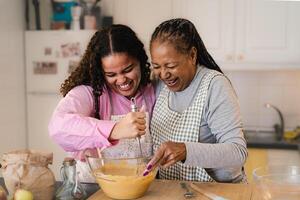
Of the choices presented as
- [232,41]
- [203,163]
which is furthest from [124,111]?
[232,41]

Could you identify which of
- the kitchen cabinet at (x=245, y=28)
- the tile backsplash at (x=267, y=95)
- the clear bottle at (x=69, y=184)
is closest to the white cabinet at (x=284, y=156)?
the tile backsplash at (x=267, y=95)

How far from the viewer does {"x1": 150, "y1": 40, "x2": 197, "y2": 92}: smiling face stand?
138 centimetres

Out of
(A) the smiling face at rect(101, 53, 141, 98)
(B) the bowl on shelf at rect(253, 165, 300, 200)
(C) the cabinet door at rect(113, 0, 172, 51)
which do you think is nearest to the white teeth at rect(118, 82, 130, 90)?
(A) the smiling face at rect(101, 53, 141, 98)

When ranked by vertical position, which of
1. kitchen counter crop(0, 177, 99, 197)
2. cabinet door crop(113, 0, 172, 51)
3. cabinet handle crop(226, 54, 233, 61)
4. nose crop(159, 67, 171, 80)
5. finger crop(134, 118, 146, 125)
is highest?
cabinet door crop(113, 0, 172, 51)

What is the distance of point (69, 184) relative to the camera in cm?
124

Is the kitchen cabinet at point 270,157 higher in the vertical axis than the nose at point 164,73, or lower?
lower

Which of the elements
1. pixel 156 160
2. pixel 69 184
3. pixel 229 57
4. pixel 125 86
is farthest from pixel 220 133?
pixel 229 57

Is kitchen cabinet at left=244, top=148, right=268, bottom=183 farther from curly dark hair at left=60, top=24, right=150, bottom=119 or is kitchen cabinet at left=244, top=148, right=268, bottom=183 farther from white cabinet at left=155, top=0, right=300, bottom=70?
curly dark hair at left=60, top=24, right=150, bottom=119

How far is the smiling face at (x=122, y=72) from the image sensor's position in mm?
1463

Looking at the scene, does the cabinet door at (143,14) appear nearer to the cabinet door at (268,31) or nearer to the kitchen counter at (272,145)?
the cabinet door at (268,31)

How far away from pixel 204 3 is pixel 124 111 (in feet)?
5.13

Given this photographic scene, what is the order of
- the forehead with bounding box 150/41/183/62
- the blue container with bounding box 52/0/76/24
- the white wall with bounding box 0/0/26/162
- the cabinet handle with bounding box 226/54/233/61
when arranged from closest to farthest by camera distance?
the forehead with bounding box 150/41/183/62, the cabinet handle with bounding box 226/54/233/61, the white wall with bounding box 0/0/26/162, the blue container with bounding box 52/0/76/24

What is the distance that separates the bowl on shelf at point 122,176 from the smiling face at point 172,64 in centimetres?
29

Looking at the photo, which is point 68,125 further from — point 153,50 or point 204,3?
point 204,3
